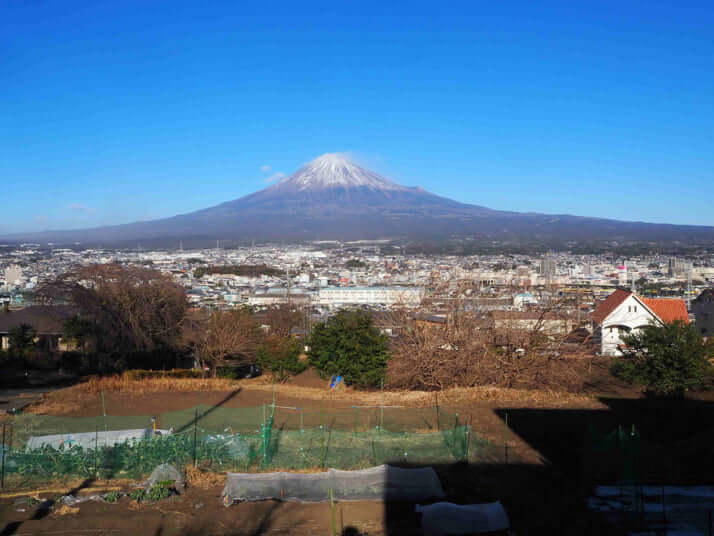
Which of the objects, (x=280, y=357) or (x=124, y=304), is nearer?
(x=280, y=357)

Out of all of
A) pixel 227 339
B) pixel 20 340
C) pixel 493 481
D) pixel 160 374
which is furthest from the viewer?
pixel 20 340

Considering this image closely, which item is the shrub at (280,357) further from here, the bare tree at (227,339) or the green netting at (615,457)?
the green netting at (615,457)

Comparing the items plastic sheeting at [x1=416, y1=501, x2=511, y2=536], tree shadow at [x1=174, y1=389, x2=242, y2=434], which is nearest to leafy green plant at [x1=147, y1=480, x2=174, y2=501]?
tree shadow at [x1=174, y1=389, x2=242, y2=434]

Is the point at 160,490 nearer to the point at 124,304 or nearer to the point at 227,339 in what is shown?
the point at 227,339

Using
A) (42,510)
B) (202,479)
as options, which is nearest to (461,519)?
(202,479)

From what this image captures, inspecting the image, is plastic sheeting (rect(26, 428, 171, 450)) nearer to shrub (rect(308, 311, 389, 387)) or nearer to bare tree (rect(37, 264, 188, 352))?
shrub (rect(308, 311, 389, 387))

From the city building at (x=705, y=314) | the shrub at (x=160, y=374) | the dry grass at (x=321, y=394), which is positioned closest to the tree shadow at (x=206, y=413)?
the dry grass at (x=321, y=394)

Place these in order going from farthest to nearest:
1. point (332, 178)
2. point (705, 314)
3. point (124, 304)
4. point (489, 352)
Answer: point (332, 178)
point (705, 314)
point (124, 304)
point (489, 352)
